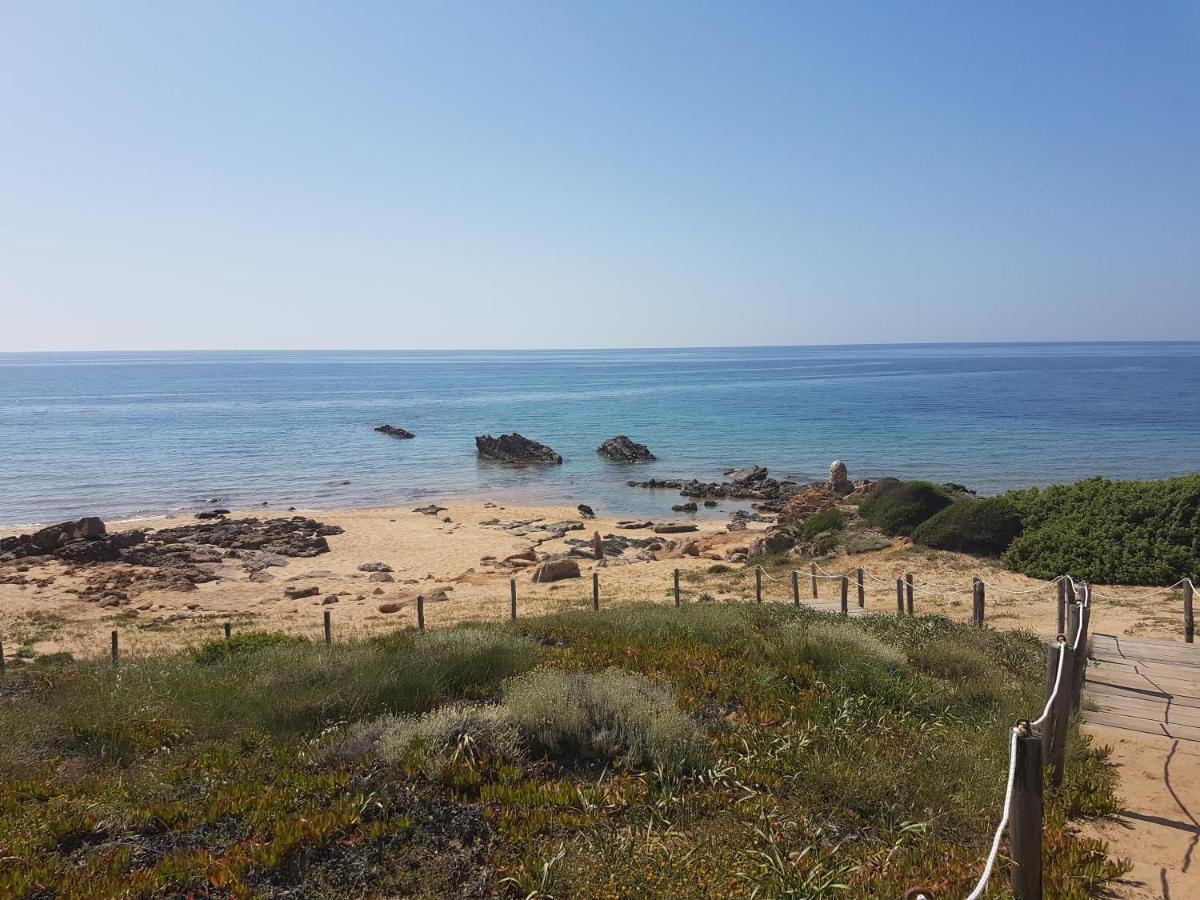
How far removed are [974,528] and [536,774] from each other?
19.8 m

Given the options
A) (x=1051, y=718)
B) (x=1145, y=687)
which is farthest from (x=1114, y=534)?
(x=1051, y=718)

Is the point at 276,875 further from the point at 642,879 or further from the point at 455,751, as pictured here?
the point at 642,879

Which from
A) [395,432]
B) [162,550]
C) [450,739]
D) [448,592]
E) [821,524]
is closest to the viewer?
[450,739]

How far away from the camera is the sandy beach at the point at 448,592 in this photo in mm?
16773

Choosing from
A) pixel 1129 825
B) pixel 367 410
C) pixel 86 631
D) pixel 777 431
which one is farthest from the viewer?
pixel 367 410

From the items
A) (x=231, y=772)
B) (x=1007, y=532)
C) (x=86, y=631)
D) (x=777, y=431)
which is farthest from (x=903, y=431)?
(x=231, y=772)

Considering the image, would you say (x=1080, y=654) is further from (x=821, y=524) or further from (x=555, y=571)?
(x=821, y=524)

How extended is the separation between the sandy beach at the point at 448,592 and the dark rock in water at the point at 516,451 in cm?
2411

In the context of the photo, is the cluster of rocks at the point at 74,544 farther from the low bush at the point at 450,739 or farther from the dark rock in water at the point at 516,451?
the dark rock in water at the point at 516,451

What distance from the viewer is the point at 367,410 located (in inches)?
3787

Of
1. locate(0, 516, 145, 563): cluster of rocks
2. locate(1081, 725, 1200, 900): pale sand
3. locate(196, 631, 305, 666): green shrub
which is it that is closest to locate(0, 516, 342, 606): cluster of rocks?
locate(0, 516, 145, 563): cluster of rocks

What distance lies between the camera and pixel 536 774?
22.0 feet

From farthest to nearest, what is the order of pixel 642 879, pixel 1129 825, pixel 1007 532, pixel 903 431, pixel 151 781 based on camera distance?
pixel 903 431
pixel 1007 532
pixel 151 781
pixel 1129 825
pixel 642 879

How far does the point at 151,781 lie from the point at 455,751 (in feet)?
8.72
